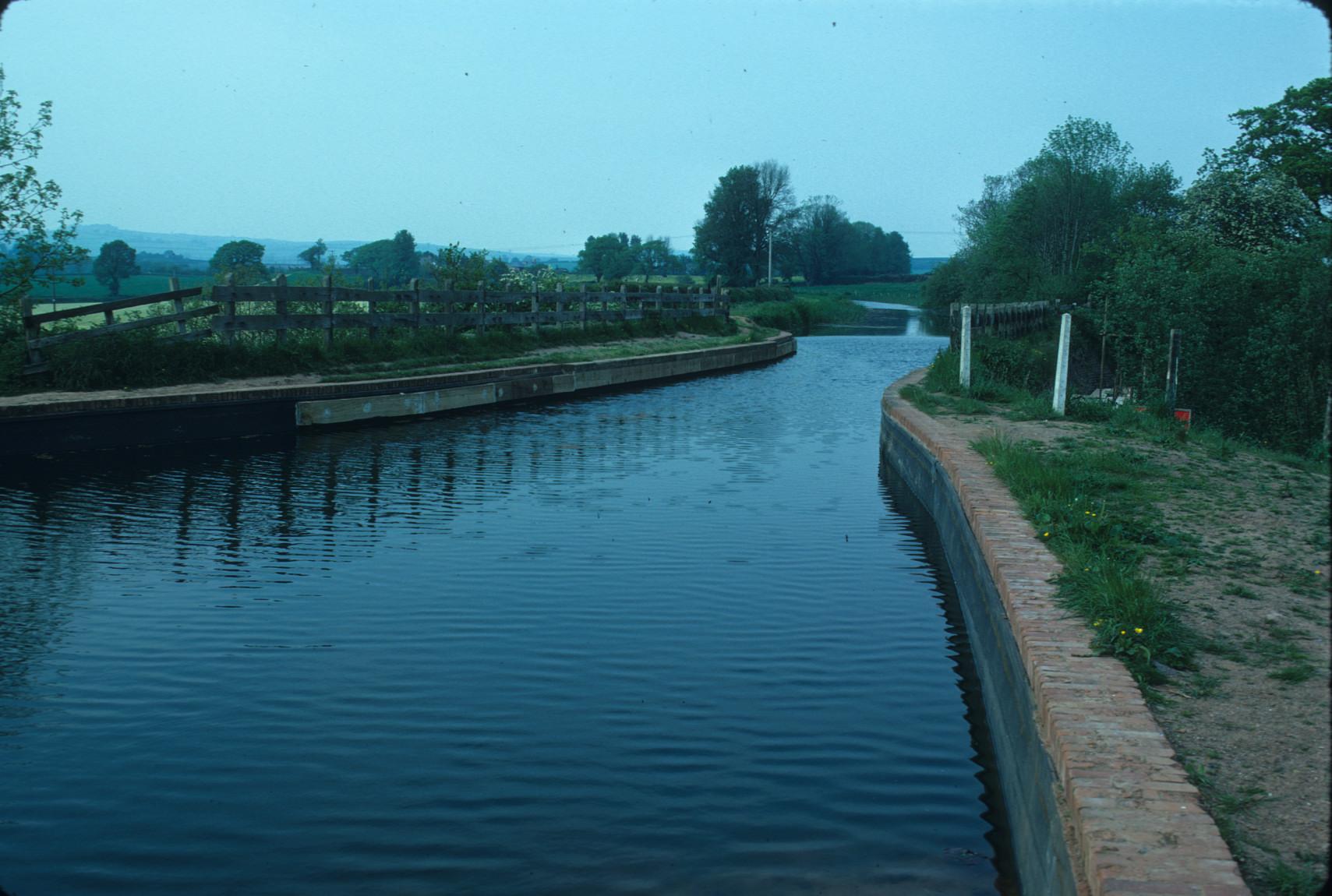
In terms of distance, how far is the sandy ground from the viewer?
3459mm

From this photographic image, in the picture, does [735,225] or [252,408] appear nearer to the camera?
[252,408]

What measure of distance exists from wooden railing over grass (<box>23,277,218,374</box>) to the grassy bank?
38.3 feet

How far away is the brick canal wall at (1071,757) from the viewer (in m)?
3.04

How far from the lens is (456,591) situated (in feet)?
25.3

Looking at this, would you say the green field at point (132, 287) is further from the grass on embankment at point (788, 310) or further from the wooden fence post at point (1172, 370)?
the wooden fence post at point (1172, 370)

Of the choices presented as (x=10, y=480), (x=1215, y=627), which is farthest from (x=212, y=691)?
(x=10, y=480)

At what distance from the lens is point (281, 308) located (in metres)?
18.1

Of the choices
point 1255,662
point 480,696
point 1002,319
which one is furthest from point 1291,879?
point 1002,319

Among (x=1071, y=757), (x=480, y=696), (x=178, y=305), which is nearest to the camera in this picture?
(x=1071, y=757)

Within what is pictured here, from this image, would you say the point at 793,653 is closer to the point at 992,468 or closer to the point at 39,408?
the point at 992,468

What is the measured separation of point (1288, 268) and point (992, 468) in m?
9.12

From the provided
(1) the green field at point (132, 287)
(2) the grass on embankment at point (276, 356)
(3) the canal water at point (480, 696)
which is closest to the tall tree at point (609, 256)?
(1) the green field at point (132, 287)

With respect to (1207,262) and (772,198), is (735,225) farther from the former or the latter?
(1207,262)

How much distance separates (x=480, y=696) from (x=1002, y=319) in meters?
24.4
